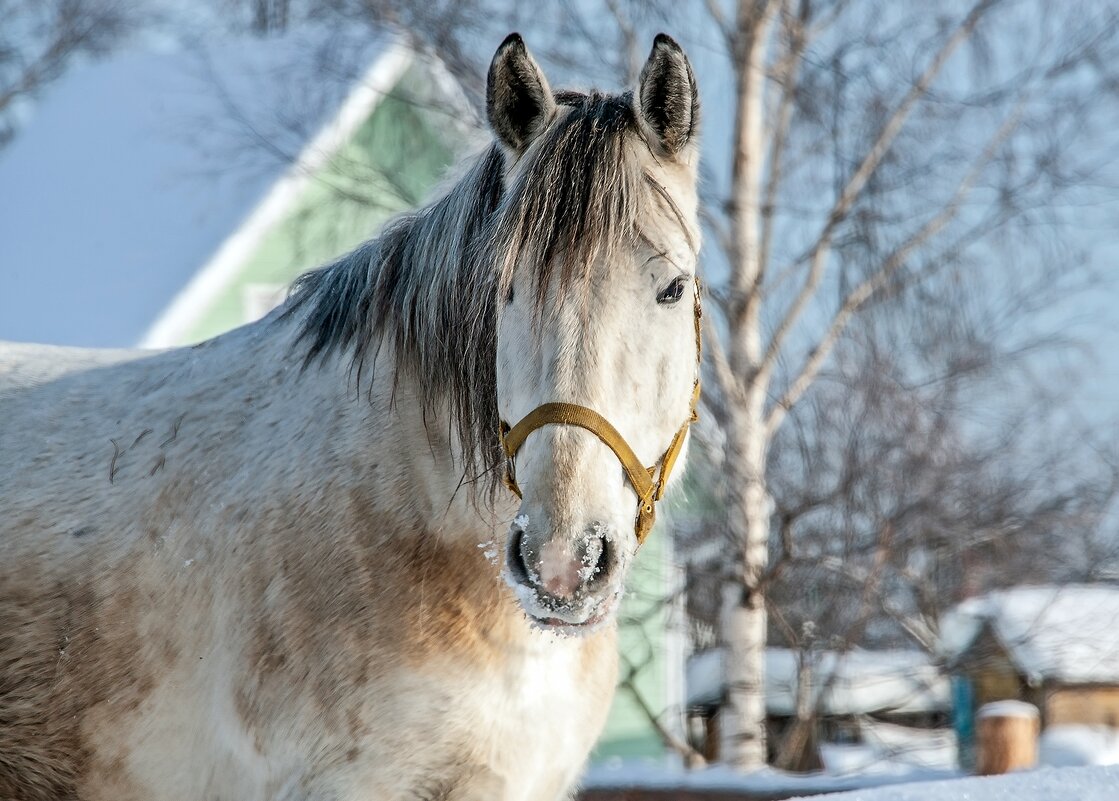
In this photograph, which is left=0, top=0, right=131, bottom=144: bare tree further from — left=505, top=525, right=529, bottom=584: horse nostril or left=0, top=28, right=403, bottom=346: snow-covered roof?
left=505, top=525, right=529, bottom=584: horse nostril

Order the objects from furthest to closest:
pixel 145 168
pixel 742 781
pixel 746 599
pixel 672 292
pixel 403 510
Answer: pixel 145 168, pixel 746 599, pixel 742 781, pixel 403 510, pixel 672 292

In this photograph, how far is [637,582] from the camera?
27.7 feet

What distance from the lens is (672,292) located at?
259 centimetres

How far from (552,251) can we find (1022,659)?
25.5 ft

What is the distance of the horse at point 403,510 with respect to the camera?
2.47 m

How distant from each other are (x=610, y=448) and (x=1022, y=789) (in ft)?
3.00

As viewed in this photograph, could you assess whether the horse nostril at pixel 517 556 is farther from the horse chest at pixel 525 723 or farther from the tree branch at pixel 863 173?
the tree branch at pixel 863 173

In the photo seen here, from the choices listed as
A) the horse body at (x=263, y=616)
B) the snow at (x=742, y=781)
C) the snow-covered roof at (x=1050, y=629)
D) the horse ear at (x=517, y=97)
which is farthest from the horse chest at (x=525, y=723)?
the snow-covered roof at (x=1050, y=629)

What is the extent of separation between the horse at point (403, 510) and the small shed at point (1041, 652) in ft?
19.8

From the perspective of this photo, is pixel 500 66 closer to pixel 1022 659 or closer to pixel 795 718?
pixel 795 718

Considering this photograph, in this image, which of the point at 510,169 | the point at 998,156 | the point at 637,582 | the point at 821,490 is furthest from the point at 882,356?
the point at 510,169

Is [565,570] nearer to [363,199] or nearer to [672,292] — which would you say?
[672,292]

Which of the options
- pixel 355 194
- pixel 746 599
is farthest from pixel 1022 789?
pixel 355 194

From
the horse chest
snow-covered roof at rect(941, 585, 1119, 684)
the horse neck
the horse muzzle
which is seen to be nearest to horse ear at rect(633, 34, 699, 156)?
the horse neck
